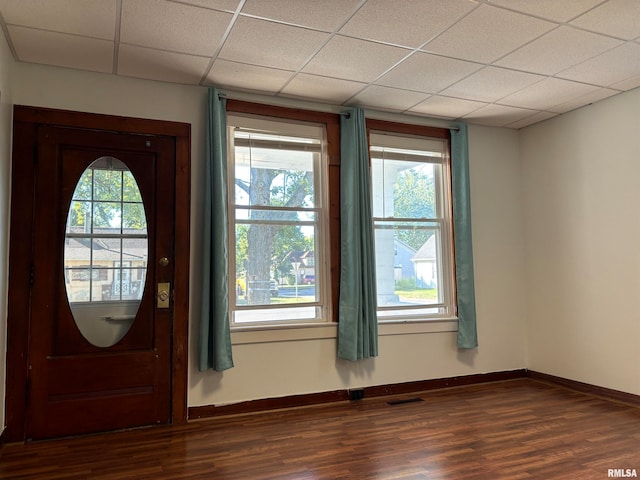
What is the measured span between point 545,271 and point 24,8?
15.4 feet

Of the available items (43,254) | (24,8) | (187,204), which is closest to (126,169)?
(187,204)

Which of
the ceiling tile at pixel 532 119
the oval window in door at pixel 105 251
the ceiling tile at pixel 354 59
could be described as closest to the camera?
the ceiling tile at pixel 354 59

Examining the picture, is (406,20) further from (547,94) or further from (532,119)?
(532,119)

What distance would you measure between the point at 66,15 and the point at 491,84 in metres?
3.03

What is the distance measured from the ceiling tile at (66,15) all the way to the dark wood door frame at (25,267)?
0.72 metres

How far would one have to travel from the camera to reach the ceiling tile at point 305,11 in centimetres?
270

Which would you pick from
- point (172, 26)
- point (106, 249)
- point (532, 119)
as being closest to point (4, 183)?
point (106, 249)

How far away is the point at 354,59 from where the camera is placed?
3.43 metres

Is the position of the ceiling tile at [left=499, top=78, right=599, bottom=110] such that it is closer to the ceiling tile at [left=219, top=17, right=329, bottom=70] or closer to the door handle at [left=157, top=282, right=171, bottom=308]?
the ceiling tile at [left=219, top=17, right=329, bottom=70]

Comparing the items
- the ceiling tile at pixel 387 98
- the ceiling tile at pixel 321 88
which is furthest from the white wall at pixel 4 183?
the ceiling tile at pixel 387 98

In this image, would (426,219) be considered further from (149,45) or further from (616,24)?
(149,45)

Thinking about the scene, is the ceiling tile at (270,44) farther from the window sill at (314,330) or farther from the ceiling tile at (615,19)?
the window sill at (314,330)

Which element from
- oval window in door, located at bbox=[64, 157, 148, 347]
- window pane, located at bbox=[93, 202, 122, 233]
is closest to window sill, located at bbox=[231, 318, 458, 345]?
oval window in door, located at bbox=[64, 157, 148, 347]

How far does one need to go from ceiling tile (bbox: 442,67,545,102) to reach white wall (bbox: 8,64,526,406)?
2.78 ft
